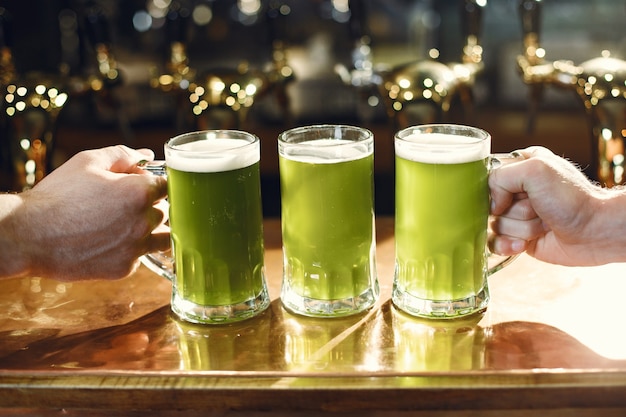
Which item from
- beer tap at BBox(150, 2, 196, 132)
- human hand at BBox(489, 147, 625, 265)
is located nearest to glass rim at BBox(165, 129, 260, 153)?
human hand at BBox(489, 147, 625, 265)

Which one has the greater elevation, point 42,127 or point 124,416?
point 42,127

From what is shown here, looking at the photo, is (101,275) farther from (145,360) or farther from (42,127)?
(42,127)

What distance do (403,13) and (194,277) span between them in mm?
1602

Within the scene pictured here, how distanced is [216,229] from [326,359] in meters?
0.25

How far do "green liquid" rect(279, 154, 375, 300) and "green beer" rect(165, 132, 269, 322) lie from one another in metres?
0.06

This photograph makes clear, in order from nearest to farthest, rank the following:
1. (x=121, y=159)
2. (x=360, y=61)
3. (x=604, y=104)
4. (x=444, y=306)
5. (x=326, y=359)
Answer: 1. (x=326, y=359)
2. (x=444, y=306)
3. (x=121, y=159)
4. (x=604, y=104)
5. (x=360, y=61)

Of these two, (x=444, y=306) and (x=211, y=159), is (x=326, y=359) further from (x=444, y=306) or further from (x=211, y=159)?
(x=211, y=159)

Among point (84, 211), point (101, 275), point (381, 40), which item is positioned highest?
point (381, 40)

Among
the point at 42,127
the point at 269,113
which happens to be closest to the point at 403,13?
the point at 269,113

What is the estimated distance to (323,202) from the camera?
3.77ft

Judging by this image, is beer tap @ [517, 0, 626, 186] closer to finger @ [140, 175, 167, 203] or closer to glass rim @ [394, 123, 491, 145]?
glass rim @ [394, 123, 491, 145]

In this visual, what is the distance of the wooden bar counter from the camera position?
3.26 ft

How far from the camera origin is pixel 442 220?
3.76ft

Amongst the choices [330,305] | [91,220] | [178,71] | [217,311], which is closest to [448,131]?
[330,305]
